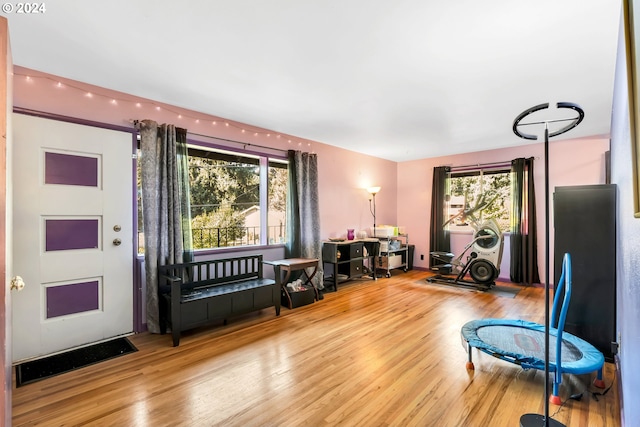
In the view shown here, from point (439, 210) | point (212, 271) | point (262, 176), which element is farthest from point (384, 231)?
point (212, 271)

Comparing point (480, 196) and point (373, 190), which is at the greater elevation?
point (373, 190)

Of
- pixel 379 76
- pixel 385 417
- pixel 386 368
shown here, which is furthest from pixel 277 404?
pixel 379 76

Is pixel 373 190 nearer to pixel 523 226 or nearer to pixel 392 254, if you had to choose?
pixel 392 254

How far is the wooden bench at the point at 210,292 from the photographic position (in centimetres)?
289

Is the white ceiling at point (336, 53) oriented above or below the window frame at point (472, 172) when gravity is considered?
above

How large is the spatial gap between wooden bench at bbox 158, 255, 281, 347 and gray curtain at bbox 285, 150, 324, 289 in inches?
31.0

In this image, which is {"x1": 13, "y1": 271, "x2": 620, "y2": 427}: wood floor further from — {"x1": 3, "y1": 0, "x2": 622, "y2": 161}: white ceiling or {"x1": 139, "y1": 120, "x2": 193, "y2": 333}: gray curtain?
{"x1": 3, "y1": 0, "x2": 622, "y2": 161}: white ceiling

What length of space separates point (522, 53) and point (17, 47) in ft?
12.6

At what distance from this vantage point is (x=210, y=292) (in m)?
3.21

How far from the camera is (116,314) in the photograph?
300 centimetres

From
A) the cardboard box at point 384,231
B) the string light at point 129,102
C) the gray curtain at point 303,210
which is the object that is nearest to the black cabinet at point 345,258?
the gray curtain at point 303,210

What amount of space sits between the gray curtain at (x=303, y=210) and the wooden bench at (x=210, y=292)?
79 cm

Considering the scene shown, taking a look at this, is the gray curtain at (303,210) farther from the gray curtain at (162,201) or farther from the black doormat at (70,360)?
the black doormat at (70,360)

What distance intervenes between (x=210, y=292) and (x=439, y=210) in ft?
15.4
